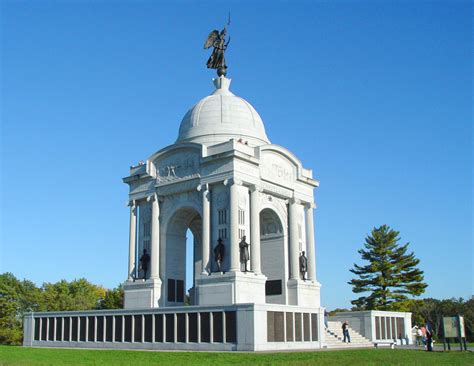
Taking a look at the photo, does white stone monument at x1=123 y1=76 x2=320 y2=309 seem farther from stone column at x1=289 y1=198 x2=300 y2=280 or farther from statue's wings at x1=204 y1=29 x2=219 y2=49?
statue's wings at x1=204 y1=29 x2=219 y2=49

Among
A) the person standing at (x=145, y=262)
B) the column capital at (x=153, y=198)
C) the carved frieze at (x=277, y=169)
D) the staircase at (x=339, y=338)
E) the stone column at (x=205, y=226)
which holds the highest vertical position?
the carved frieze at (x=277, y=169)

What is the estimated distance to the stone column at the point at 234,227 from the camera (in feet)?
127

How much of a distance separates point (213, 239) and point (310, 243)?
9.14 metres

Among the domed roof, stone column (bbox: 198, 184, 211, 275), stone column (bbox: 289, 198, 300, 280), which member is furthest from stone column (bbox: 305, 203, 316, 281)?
stone column (bbox: 198, 184, 211, 275)

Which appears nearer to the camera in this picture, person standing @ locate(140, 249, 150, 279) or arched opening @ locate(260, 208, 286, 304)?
person standing @ locate(140, 249, 150, 279)

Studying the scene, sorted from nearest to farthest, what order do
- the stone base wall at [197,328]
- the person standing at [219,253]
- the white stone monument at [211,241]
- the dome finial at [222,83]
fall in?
the stone base wall at [197,328]
the white stone monument at [211,241]
the person standing at [219,253]
the dome finial at [222,83]

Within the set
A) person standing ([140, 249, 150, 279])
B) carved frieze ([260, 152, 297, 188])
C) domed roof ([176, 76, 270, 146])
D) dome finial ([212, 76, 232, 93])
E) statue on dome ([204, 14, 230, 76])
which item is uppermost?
statue on dome ([204, 14, 230, 76])

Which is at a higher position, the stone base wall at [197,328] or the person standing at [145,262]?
the person standing at [145,262]

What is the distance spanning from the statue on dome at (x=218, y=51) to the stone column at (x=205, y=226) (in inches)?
518

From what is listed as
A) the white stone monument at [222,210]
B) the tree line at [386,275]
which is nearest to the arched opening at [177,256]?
the white stone monument at [222,210]

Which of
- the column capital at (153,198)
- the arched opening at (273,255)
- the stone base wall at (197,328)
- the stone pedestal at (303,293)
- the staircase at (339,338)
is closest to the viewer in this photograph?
the stone base wall at (197,328)

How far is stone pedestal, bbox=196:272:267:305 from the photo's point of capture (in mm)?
37875

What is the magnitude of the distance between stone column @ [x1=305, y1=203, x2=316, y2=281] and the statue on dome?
540 inches

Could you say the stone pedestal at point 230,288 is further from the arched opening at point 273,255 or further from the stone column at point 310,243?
the stone column at point 310,243
